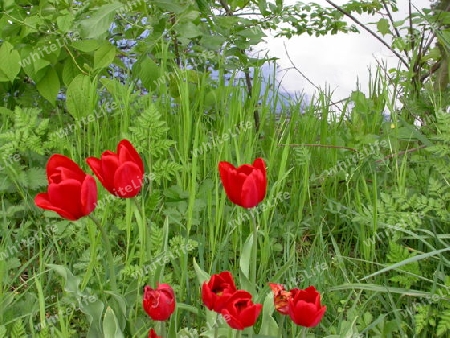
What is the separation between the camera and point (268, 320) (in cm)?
149

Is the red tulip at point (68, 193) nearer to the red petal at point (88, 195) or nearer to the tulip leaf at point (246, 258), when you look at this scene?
the red petal at point (88, 195)

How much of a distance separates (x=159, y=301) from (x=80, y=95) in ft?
4.80

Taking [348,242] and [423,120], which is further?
[423,120]

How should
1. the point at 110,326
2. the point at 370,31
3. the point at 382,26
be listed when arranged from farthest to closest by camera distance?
the point at 370,31 → the point at 382,26 → the point at 110,326

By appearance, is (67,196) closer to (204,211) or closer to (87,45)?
(204,211)

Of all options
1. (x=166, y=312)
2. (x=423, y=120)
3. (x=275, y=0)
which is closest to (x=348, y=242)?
(x=423, y=120)

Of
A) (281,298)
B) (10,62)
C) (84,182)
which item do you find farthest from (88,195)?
(10,62)

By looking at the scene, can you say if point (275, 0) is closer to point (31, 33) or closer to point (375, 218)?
point (31, 33)

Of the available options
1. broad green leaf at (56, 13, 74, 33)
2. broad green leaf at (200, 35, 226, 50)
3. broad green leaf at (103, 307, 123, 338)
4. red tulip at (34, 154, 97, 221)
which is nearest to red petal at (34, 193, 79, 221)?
red tulip at (34, 154, 97, 221)

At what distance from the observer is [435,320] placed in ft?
5.85

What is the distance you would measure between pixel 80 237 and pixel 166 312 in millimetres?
820

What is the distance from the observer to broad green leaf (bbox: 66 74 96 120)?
242 centimetres

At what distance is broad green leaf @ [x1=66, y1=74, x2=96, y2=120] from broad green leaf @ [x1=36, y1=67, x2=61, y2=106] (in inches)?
7.2

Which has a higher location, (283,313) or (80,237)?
(283,313)
